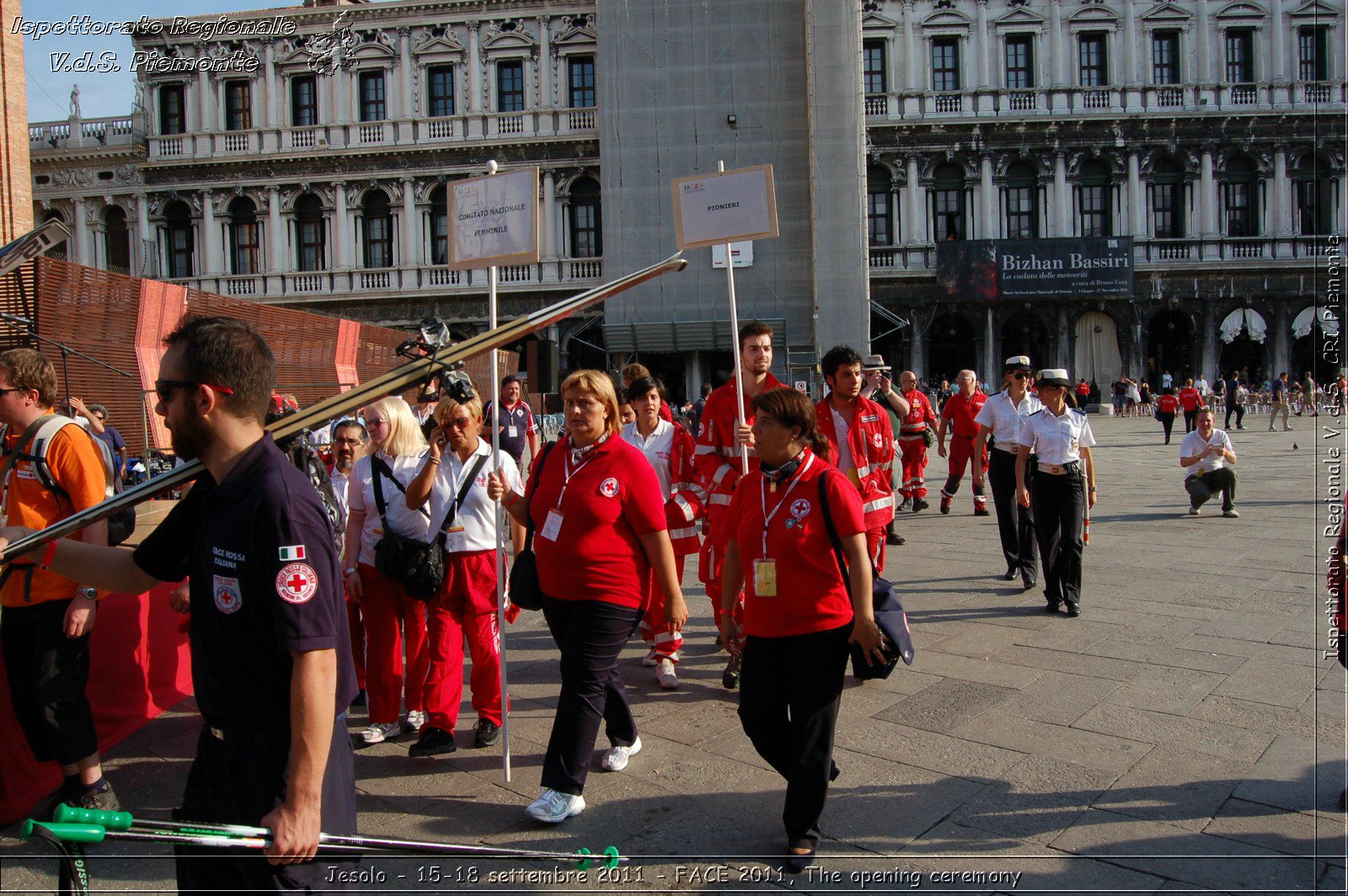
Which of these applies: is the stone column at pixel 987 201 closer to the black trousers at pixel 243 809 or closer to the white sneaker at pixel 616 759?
the white sneaker at pixel 616 759

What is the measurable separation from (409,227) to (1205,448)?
27964 millimetres

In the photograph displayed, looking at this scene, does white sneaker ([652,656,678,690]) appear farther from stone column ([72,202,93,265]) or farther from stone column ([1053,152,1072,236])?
stone column ([72,202,93,265])

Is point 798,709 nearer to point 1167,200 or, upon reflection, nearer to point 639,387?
point 639,387

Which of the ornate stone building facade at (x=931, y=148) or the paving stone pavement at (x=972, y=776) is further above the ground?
the ornate stone building facade at (x=931, y=148)

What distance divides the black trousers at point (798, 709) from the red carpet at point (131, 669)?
261cm

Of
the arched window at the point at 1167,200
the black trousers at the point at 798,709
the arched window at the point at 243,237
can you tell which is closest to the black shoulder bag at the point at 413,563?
the black trousers at the point at 798,709

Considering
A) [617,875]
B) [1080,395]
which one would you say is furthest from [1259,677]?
[1080,395]

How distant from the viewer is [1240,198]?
1308 inches

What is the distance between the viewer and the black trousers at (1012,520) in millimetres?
7445

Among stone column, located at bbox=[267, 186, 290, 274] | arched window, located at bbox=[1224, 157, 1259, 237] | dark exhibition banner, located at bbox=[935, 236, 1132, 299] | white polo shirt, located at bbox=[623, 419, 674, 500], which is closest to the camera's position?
white polo shirt, located at bbox=[623, 419, 674, 500]

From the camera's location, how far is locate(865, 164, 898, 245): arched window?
108ft

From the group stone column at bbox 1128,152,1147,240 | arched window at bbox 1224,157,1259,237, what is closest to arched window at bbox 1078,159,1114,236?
stone column at bbox 1128,152,1147,240

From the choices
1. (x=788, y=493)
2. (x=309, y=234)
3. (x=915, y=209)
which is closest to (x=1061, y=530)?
(x=788, y=493)

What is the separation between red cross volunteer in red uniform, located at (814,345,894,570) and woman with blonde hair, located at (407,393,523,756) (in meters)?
1.95
